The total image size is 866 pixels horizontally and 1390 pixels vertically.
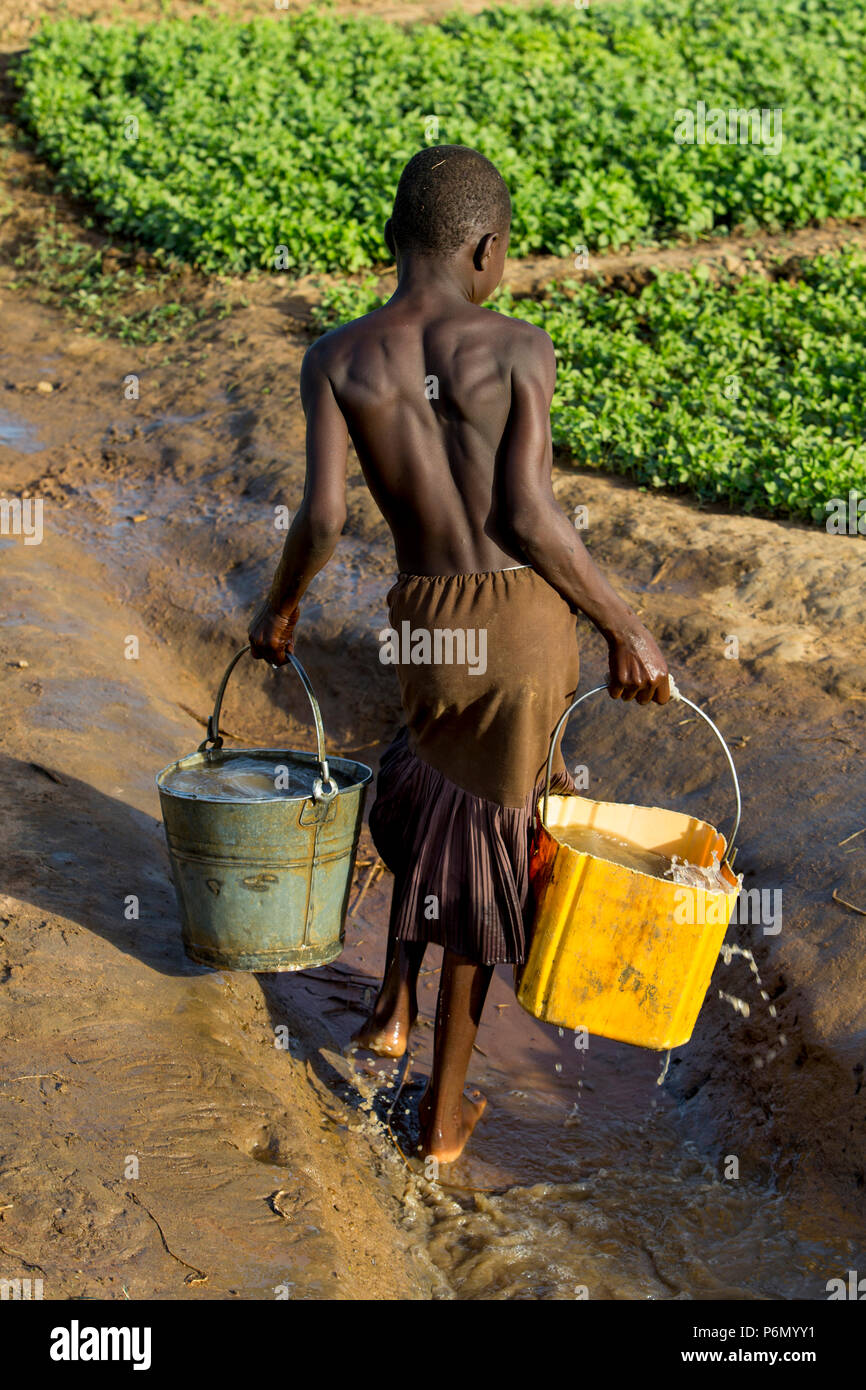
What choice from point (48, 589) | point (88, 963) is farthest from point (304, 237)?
point (88, 963)

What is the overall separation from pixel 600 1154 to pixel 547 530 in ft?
5.63

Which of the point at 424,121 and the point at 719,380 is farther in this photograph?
the point at 424,121

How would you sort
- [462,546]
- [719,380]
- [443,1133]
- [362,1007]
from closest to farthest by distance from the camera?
[462,546] < [443,1133] < [362,1007] < [719,380]

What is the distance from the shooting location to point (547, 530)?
8.68ft

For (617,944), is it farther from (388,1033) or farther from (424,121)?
(424,121)

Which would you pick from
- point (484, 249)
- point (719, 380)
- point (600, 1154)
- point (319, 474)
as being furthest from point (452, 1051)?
point (719, 380)

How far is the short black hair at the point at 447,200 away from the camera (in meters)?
2.66

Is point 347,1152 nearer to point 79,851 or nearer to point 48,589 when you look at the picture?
point 79,851

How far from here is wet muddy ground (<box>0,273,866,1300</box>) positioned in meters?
2.59

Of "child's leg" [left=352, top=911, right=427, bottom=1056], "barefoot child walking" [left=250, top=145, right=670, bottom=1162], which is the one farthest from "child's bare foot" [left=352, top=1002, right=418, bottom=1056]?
"barefoot child walking" [left=250, top=145, right=670, bottom=1162]

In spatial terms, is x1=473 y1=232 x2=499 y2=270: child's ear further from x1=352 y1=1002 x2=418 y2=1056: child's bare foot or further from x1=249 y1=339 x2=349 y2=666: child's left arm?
x1=352 y1=1002 x2=418 y2=1056: child's bare foot

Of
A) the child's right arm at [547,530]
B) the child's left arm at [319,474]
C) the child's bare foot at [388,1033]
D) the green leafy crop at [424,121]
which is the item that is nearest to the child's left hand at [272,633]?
the child's left arm at [319,474]

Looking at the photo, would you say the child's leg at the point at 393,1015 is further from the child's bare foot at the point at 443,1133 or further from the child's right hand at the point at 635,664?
the child's right hand at the point at 635,664

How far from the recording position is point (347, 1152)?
3.11 meters
